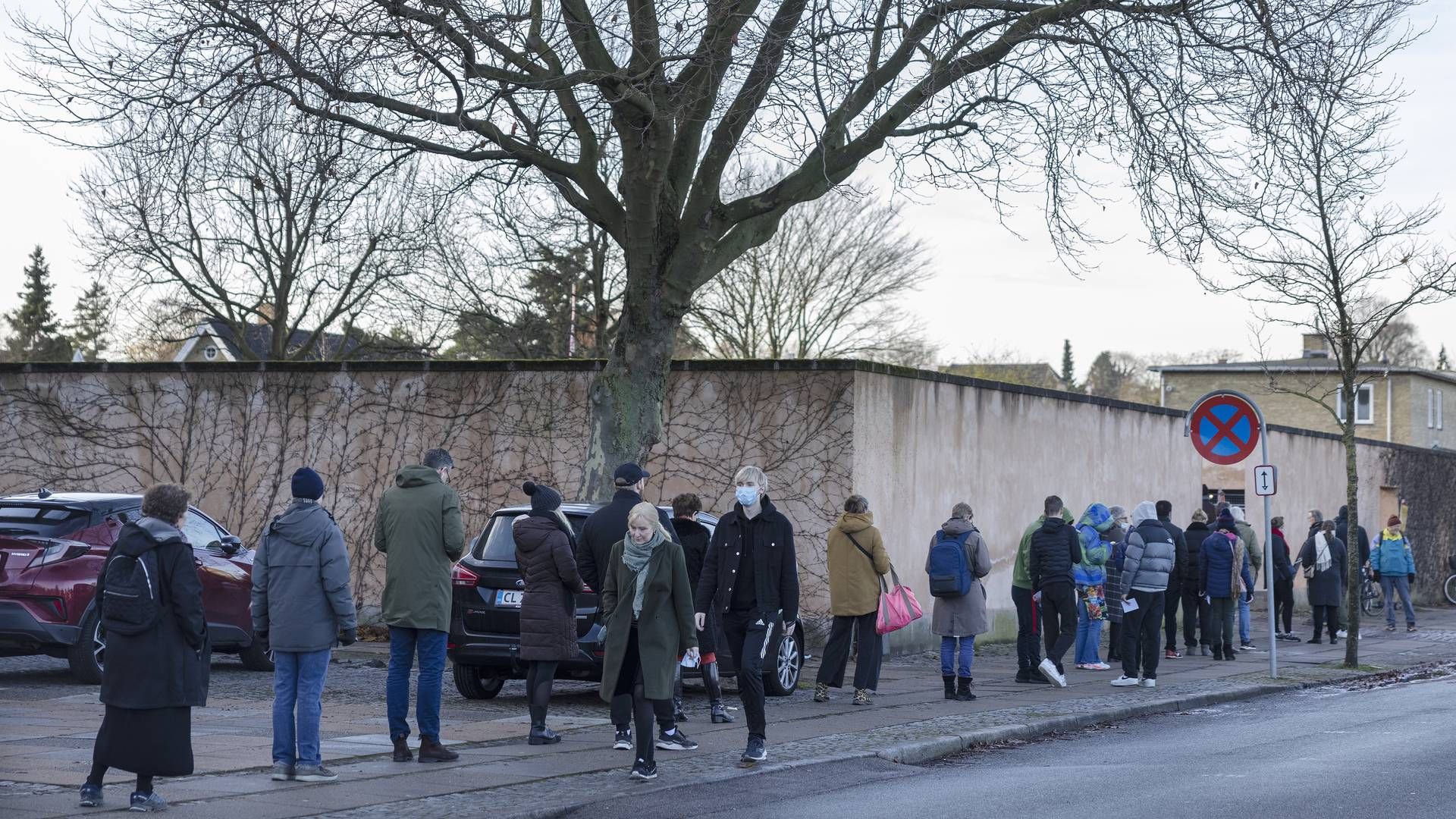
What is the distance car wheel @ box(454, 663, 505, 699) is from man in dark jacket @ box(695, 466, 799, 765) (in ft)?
9.78

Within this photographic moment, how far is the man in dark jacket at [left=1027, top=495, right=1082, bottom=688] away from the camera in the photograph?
15680 millimetres

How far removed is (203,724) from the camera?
11500 mm

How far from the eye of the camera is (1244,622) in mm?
21703

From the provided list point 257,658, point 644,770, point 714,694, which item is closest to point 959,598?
point 714,694

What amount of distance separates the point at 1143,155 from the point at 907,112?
2485mm

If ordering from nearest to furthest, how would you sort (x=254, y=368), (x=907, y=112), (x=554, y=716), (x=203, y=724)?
1. (x=203, y=724)
2. (x=554, y=716)
3. (x=907, y=112)
4. (x=254, y=368)

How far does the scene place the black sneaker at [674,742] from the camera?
34.9 ft

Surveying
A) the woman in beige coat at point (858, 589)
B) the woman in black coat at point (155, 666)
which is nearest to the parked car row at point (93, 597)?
the woman in beige coat at point (858, 589)

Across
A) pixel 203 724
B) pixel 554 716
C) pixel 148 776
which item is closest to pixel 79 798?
pixel 148 776

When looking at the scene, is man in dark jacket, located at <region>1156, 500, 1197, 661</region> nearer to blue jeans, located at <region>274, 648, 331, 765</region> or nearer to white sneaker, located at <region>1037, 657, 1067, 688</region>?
white sneaker, located at <region>1037, 657, 1067, 688</region>

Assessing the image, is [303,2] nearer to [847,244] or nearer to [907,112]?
[907,112]

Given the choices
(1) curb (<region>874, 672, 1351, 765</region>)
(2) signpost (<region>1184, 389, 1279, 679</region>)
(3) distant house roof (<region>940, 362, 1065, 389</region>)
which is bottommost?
(1) curb (<region>874, 672, 1351, 765</region>)

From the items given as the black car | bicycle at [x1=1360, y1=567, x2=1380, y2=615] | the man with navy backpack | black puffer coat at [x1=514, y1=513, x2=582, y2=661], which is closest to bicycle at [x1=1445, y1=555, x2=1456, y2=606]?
bicycle at [x1=1360, y1=567, x2=1380, y2=615]

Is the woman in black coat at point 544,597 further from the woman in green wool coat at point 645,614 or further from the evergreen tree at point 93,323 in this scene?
the evergreen tree at point 93,323
